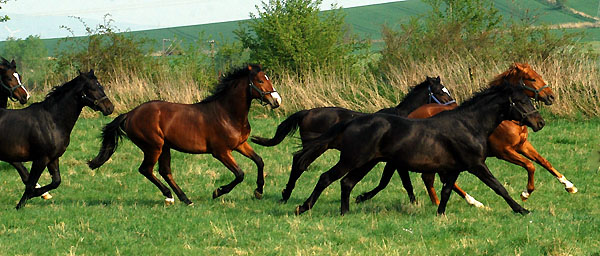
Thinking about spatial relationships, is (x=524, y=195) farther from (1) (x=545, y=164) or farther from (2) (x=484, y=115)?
(2) (x=484, y=115)

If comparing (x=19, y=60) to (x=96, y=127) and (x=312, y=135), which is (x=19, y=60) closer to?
(x=96, y=127)

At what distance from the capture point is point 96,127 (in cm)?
1739

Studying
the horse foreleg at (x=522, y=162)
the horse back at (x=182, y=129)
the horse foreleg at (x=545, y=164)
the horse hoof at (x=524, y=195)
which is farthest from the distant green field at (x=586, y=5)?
the horse back at (x=182, y=129)

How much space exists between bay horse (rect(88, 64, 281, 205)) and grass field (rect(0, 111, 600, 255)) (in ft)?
1.53

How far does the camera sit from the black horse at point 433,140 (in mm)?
8023

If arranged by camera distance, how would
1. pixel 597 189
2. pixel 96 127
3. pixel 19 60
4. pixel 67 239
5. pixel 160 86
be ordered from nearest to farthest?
1. pixel 67 239
2. pixel 597 189
3. pixel 96 127
4. pixel 160 86
5. pixel 19 60

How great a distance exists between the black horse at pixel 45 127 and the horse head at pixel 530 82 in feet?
18.3

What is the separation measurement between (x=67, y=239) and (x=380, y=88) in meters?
13.7

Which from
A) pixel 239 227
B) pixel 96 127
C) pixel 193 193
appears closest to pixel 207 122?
pixel 193 193

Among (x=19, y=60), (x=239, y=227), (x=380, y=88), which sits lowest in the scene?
(x=19, y=60)

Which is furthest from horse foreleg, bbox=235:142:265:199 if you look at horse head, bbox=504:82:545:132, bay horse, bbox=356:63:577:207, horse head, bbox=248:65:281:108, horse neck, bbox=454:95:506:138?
horse head, bbox=504:82:545:132

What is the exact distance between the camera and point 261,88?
9.67 meters

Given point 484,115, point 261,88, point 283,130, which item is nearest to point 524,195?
point 484,115

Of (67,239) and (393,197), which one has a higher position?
(67,239)
